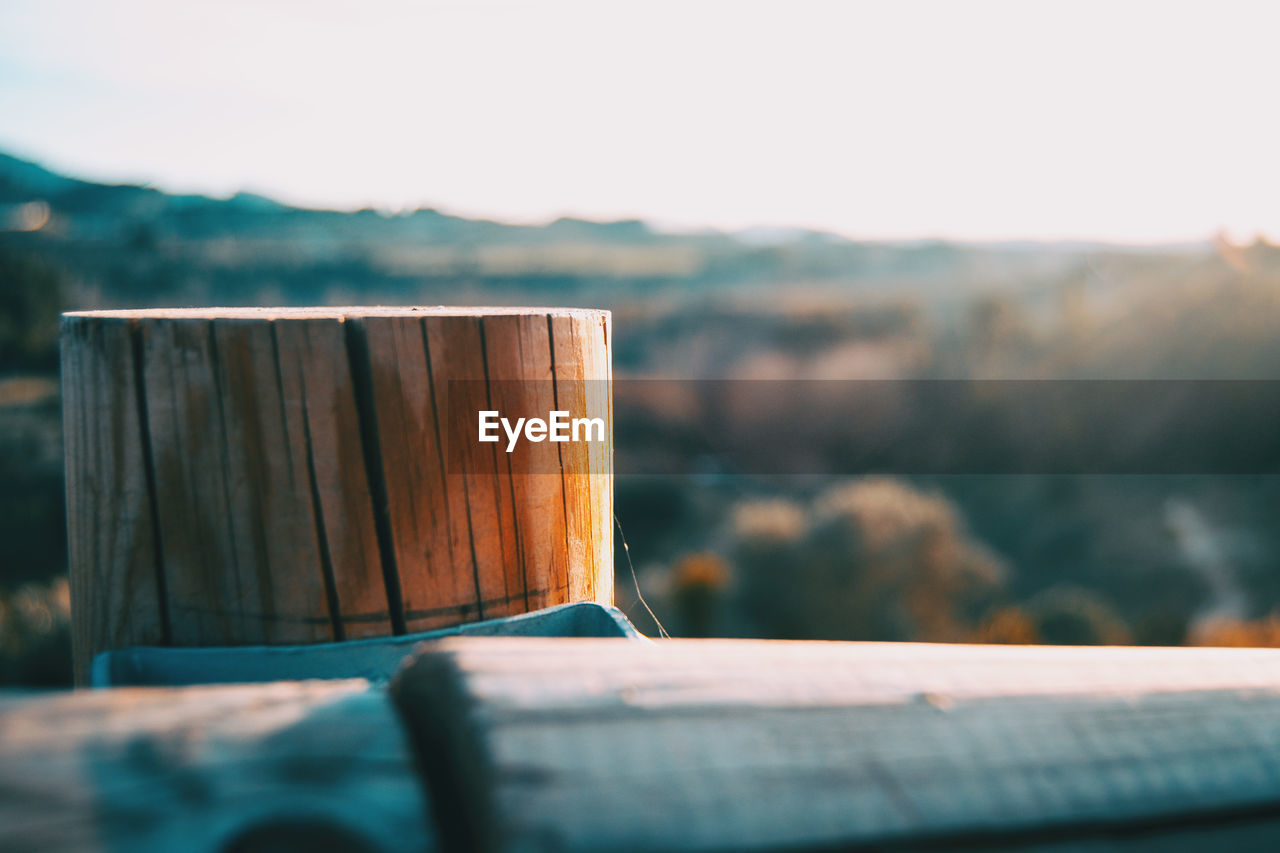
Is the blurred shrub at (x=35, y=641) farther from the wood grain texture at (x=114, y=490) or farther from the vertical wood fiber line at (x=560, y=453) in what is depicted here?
the vertical wood fiber line at (x=560, y=453)

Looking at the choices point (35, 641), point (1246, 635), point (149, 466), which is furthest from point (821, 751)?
point (35, 641)

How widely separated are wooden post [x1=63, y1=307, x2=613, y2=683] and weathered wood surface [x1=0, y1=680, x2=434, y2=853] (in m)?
0.58

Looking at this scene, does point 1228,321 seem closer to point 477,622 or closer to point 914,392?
point 914,392

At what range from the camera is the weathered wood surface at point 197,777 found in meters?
0.45

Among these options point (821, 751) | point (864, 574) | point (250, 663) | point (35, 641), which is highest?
point (821, 751)

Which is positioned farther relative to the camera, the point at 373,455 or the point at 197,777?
the point at 373,455

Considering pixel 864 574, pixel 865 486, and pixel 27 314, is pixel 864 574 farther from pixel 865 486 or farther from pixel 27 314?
pixel 27 314

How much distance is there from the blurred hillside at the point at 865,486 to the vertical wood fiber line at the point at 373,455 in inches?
430

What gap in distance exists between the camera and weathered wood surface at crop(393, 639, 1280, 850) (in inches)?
19.7

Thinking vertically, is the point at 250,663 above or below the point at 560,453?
below

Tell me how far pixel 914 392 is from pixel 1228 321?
24.5 ft

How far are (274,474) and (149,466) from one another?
0.55ft

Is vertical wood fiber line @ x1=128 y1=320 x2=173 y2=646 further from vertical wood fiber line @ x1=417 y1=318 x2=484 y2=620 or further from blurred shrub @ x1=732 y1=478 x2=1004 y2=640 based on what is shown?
blurred shrub @ x1=732 y1=478 x2=1004 y2=640

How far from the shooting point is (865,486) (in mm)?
15078
